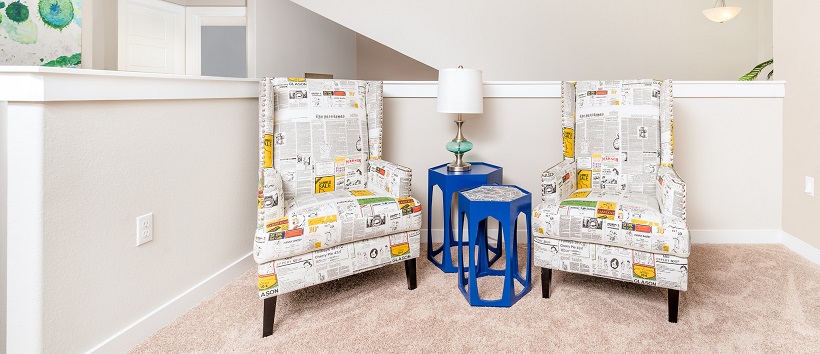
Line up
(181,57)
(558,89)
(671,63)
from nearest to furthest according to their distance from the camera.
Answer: (558,89) → (671,63) → (181,57)

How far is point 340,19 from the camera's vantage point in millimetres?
3637

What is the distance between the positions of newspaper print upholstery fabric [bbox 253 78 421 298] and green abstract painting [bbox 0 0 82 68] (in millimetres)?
1139

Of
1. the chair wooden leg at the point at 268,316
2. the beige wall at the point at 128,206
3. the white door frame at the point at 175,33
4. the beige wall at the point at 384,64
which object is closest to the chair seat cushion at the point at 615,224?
the chair wooden leg at the point at 268,316

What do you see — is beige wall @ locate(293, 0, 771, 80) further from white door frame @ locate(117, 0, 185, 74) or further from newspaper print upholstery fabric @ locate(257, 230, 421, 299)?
newspaper print upholstery fabric @ locate(257, 230, 421, 299)

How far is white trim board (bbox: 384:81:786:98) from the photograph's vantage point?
8.46 ft

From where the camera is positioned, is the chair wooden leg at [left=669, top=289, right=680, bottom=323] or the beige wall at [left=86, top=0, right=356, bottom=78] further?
the beige wall at [left=86, top=0, right=356, bottom=78]

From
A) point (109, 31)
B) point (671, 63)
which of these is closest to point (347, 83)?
point (109, 31)

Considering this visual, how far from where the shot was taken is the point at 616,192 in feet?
6.82

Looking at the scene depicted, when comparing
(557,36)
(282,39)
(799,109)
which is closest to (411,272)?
(799,109)

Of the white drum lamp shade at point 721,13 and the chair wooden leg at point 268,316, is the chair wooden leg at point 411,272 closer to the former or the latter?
the chair wooden leg at point 268,316

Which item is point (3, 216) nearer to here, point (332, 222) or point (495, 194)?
point (332, 222)

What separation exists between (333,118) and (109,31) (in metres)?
2.23

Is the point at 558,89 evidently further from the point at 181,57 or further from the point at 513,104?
the point at 181,57

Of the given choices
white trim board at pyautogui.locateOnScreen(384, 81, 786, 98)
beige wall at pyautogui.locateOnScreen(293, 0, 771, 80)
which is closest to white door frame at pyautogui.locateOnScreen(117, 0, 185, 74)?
beige wall at pyautogui.locateOnScreen(293, 0, 771, 80)
